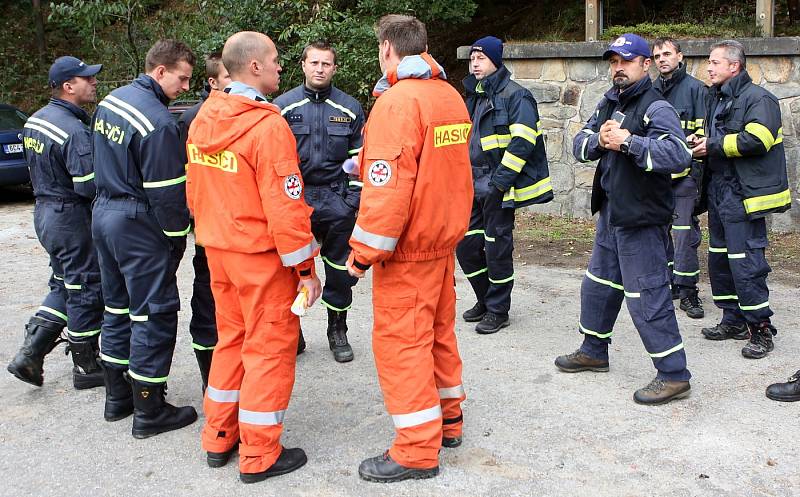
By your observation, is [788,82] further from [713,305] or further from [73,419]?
[73,419]

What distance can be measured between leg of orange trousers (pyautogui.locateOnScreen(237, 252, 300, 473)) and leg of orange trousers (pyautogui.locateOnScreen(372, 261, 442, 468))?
478mm

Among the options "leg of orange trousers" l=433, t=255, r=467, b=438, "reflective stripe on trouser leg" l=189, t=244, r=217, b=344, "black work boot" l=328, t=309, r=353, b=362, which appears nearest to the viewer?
"leg of orange trousers" l=433, t=255, r=467, b=438

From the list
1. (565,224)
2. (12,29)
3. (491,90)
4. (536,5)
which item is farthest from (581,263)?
(12,29)

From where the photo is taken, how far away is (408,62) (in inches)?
151

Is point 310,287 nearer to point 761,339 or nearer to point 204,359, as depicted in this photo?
point 204,359

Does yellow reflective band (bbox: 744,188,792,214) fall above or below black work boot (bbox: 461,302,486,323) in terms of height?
above

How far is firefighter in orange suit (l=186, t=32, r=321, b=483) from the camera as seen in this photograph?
148 inches

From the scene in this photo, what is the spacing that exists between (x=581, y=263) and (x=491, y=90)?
8.59ft

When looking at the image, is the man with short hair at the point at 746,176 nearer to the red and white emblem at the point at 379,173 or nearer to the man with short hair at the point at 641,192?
the man with short hair at the point at 641,192

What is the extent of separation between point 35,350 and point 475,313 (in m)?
3.19

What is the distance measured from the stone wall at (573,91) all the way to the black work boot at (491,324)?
140 inches

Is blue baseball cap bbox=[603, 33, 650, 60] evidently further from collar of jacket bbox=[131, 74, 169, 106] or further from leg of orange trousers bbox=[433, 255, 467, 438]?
collar of jacket bbox=[131, 74, 169, 106]

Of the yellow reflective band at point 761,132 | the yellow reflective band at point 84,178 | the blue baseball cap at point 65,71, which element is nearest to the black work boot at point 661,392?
the yellow reflective band at point 761,132

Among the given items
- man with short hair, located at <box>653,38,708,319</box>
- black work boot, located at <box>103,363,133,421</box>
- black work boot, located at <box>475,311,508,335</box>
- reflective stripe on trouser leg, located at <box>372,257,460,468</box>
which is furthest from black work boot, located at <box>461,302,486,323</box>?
black work boot, located at <box>103,363,133,421</box>
